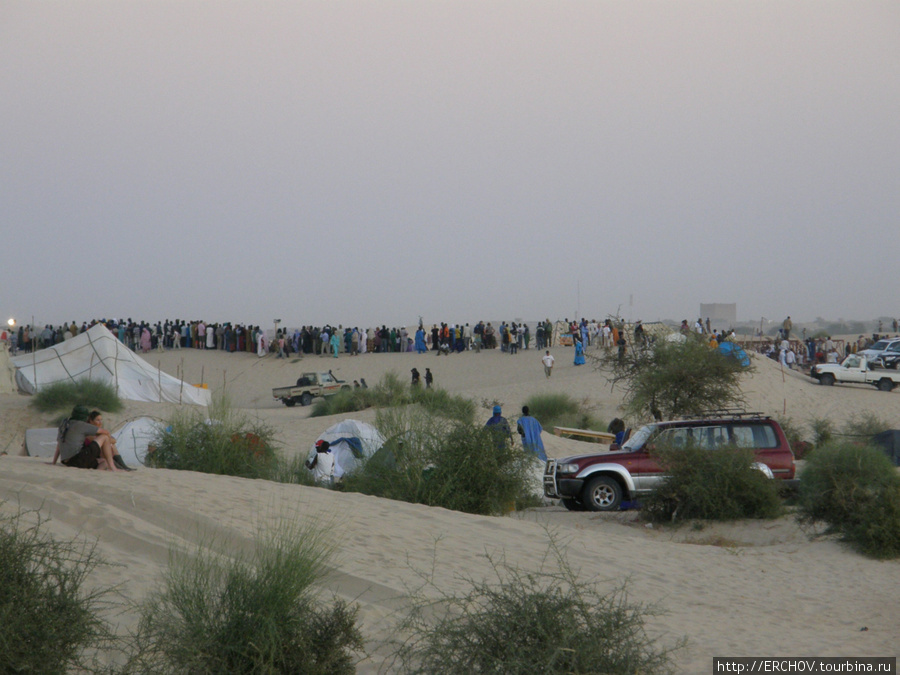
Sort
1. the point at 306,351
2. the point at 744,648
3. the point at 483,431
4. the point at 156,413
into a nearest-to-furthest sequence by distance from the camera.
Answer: the point at 744,648
the point at 483,431
the point at 156,413
the point at 306,351

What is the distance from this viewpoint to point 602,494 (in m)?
14.4

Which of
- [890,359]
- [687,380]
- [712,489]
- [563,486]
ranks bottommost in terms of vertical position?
[563,486]

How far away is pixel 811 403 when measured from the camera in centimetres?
3338

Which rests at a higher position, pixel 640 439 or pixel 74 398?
pixel 640 439

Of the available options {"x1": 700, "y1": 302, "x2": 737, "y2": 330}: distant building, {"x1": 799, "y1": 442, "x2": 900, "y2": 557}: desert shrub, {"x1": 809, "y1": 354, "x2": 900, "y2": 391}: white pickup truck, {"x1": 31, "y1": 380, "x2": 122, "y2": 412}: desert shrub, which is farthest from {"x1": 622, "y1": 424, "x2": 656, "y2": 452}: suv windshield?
{"x1": 700, "y1": 302, "x2": 737, "y2": 330}: distant building

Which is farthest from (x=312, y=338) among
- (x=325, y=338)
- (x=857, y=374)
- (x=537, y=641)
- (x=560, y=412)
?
(x=537, y=641)

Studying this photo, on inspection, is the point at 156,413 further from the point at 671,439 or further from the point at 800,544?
the point at 800,544

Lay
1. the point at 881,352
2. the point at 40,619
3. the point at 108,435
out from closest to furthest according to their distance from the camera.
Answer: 1. the point at 40,619
2. the point at 108,435
3. the point at 881,352

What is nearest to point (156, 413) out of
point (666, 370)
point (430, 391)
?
point (430, 391)

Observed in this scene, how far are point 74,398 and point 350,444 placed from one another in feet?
50.5

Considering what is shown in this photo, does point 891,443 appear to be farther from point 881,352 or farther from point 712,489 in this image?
point 881,352

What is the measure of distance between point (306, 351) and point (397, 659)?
44.8 m

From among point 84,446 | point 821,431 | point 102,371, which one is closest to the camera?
point 84,446

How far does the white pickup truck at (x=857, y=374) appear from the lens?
116ft
